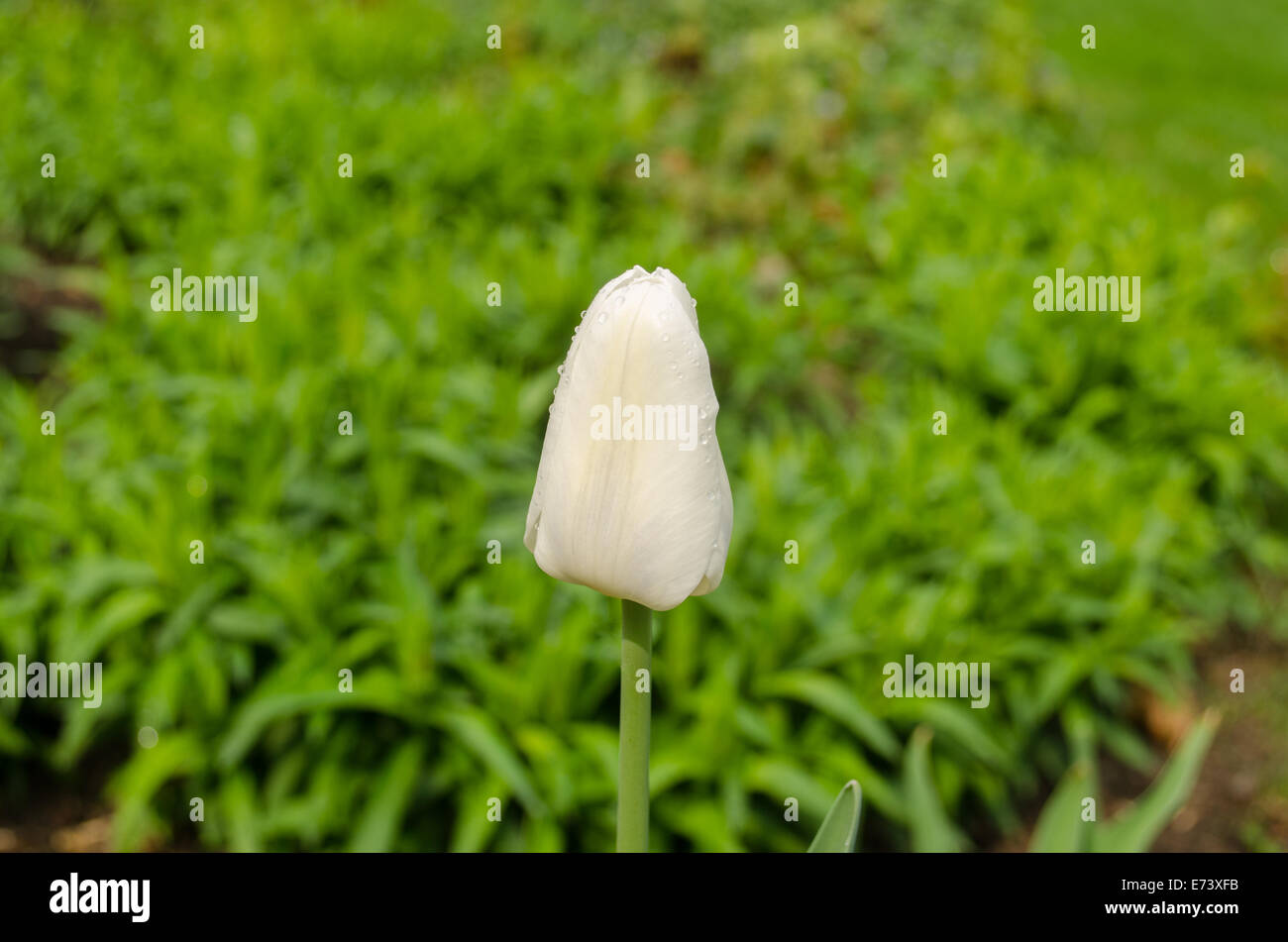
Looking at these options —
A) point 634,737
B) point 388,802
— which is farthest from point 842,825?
point 388,802

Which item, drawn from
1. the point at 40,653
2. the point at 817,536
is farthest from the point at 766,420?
the point at 40,653

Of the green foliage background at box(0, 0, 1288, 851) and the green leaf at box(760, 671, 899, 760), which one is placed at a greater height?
the green foliage background at box(0, 0, 1288, 851)

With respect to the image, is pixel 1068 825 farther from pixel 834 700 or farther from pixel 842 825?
pixel 834 700

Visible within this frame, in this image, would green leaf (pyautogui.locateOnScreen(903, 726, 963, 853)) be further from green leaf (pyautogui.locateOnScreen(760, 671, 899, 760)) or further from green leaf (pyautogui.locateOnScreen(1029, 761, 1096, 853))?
green leaf (pyautogui.locateOnScreen(760, 671, 899, 760))

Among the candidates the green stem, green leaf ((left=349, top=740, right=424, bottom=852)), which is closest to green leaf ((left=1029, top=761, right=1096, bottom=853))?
the green stem

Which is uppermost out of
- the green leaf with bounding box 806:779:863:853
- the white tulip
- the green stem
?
the white tulip

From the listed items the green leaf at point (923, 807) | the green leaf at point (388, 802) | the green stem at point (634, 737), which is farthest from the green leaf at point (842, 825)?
the green leaf at point (388, 802)
